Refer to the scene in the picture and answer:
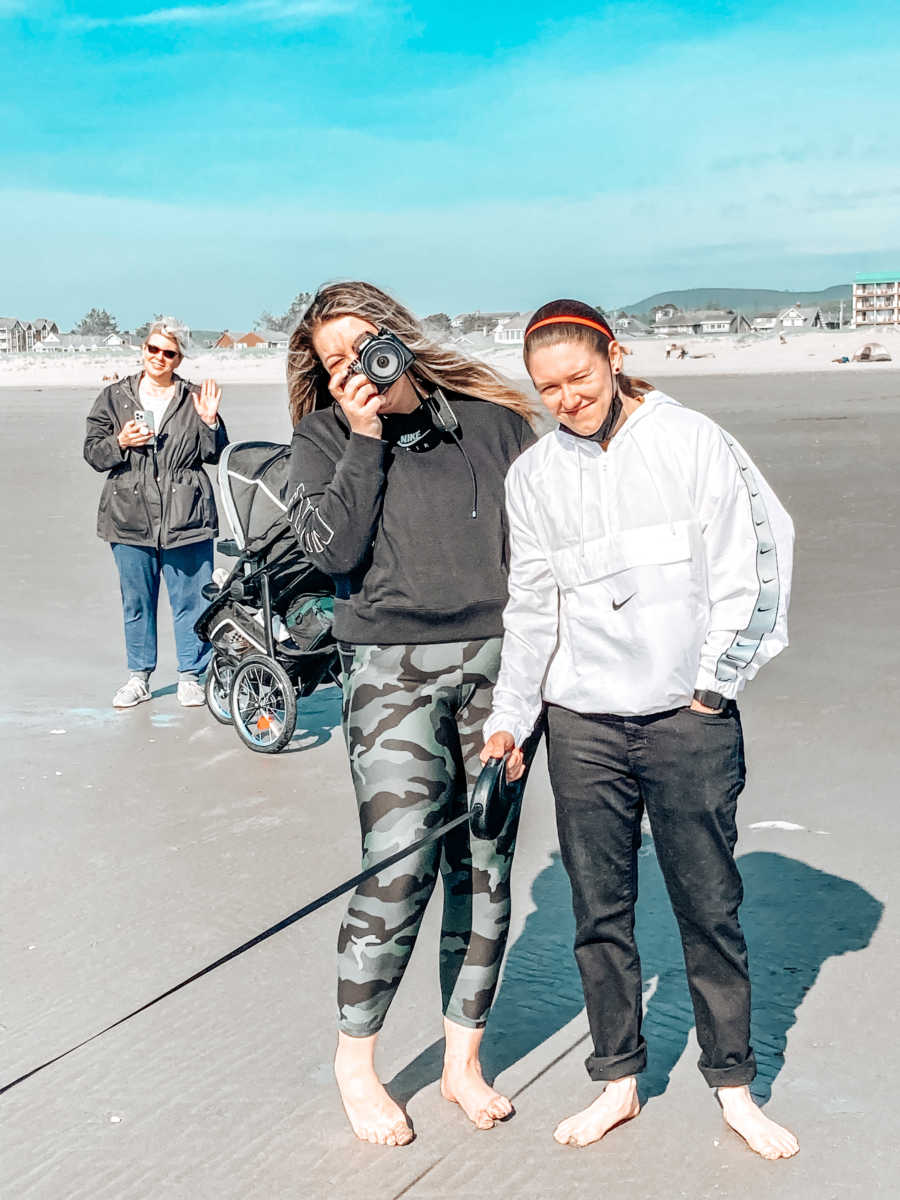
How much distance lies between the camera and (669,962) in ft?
13.1

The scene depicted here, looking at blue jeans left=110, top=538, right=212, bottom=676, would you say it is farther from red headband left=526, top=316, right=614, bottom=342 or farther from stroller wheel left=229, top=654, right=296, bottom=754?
red headband left=526, top=316, right=614, bottom=342

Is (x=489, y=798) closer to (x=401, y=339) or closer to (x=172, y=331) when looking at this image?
(x=401, y=339)

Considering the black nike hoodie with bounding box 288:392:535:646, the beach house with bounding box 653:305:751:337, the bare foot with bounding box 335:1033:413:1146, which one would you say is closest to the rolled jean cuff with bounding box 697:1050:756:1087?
the bare foot with bounding box 335:1033:413:1146

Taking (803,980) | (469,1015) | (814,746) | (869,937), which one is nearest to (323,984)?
(469,1015)

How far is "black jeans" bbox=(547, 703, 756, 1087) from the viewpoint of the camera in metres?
2.97

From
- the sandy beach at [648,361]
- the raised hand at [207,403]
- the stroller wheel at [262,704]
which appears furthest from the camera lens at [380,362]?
the sandy beach at [648,361]

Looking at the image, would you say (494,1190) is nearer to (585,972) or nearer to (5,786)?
(585,972)

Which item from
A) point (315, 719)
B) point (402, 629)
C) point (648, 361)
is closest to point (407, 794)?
point (402, 629)

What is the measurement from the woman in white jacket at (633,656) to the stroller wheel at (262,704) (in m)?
3.19

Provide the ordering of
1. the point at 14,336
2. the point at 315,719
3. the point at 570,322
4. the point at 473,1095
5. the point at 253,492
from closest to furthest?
the point at 570,322, the point at 473,1095, the point at 253,492, the point at 315,719, the point at 14,336

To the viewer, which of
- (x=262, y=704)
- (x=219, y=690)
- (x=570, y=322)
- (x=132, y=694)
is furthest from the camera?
(x=132, y=694)

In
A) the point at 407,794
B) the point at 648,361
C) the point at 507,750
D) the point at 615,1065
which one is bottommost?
the point at 615,1065

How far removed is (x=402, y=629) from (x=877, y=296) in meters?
193

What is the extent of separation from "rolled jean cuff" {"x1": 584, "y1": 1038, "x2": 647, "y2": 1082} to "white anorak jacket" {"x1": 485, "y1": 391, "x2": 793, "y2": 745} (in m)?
0.75
